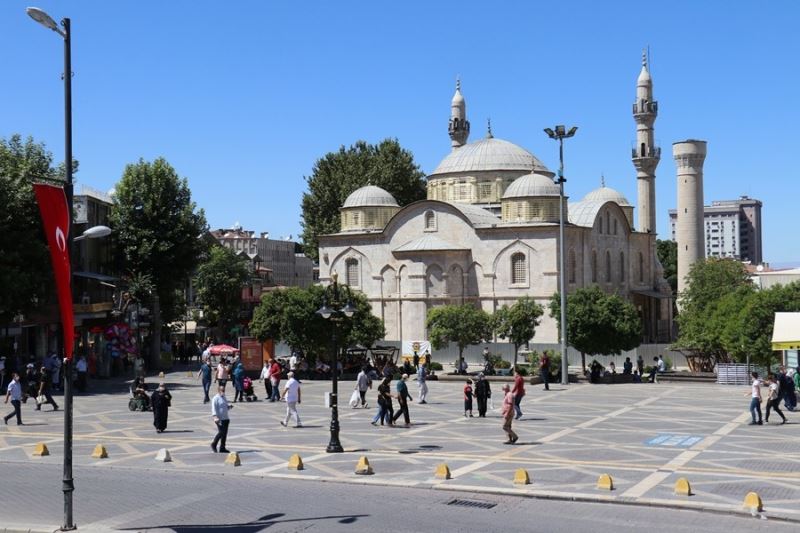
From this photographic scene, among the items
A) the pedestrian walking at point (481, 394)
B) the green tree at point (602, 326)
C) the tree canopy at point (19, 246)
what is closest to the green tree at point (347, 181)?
the green tree at point (602, 326)

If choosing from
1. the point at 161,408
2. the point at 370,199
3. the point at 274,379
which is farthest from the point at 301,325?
the point at 370,199

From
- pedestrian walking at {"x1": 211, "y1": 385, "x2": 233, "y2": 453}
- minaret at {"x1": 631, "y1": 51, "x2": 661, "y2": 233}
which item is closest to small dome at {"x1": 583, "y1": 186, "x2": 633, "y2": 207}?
minaret at {"x1": 631, "y1": 51, "x2": 661, "y2": 233}

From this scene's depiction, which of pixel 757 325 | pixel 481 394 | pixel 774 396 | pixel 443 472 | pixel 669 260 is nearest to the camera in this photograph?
pixel 443 472

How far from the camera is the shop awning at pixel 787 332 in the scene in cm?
3009

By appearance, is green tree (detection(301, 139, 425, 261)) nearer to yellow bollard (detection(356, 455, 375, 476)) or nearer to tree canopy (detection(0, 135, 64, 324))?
tree canopy (detection(0, 135, 64, 324))

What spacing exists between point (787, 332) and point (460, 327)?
1861 cm

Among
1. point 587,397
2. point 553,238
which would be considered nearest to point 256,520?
point 587,397

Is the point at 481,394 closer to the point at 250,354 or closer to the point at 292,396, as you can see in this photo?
the point at 292,396

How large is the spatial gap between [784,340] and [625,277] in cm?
3953

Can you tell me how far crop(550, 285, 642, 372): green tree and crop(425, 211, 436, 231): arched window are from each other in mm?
17951

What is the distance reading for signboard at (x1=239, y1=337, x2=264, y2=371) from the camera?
41.1 metres

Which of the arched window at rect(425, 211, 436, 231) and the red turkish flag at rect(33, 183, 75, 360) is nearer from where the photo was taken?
the red turkish flag at rect(33, 183, 75, 360)

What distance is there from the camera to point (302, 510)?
14.5m

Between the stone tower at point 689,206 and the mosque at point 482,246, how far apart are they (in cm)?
344
